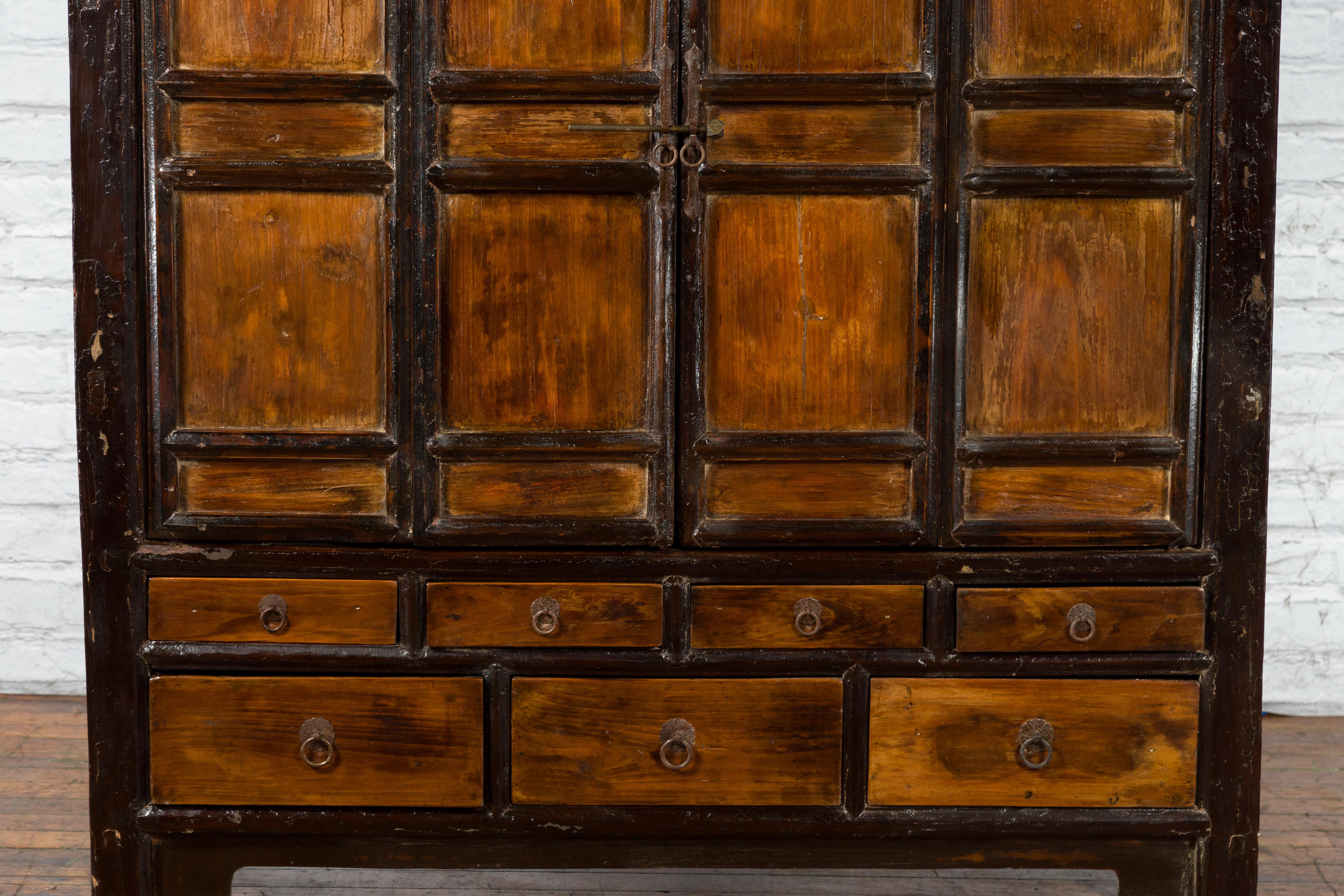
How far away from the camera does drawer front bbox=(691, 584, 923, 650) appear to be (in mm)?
2012

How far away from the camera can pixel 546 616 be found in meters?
2.00

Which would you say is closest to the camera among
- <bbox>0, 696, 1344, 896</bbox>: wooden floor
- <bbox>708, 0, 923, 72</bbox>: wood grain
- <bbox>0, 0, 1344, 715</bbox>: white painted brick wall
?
<bbox>708, 0, 923, 72</bbox>: wood grain

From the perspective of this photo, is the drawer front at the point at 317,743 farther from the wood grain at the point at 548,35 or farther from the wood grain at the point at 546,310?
the wood grain at the point at 548,35

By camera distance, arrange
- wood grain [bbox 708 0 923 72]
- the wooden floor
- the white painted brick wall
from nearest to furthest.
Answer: wood grain [bbox 708 0 923 72]
the wooden floor
the white painted brick wall

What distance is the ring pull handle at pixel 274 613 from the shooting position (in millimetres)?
1997

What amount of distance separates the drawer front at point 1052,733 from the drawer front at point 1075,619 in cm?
7

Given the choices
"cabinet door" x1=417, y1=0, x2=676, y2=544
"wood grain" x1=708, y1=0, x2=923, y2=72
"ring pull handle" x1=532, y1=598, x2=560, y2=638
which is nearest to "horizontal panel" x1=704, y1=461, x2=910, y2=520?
"cabinet door" x1=417, y1=0, x2=676, y2=544

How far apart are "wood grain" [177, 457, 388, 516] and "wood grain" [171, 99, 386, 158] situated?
56 cm

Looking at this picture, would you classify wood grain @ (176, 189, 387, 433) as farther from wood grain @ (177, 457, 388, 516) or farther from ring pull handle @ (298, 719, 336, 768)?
ring pull handle @ (298, 719, 336, 768)

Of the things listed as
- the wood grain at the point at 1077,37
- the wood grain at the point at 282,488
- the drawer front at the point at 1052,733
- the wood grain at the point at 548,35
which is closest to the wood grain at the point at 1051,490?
the drawer front at the point at 1052,733

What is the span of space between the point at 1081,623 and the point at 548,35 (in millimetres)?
1440

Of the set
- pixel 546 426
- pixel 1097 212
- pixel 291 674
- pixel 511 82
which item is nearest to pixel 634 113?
pixel 511 82

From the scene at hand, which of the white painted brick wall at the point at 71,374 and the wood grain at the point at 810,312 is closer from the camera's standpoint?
the wood grain at the point at 810,312

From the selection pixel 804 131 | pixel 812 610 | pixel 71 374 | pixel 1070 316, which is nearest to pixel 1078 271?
pixel 1070 316
